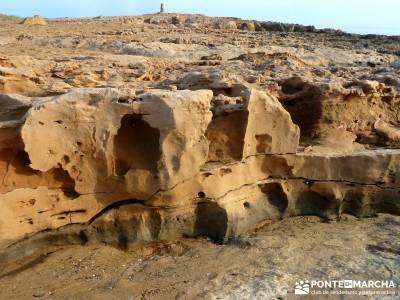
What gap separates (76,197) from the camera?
14.9 feet

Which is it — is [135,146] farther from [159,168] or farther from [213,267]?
[213,267]

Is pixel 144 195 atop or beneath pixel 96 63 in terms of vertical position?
beneath

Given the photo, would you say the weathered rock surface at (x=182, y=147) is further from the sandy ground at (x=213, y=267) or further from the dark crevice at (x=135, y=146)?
the sandy ground at (x=213, y=267)

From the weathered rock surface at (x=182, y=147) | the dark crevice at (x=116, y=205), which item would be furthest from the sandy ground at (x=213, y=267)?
the dark crevice at (x=116, y=205)

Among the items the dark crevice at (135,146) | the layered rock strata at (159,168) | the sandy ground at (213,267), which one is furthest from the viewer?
the dark crevice at (135,146)

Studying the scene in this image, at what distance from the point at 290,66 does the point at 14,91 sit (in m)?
3.59

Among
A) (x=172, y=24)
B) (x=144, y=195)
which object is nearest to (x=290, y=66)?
(x=144, y=195)

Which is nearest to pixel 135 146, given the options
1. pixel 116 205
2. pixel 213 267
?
pixel 116 205

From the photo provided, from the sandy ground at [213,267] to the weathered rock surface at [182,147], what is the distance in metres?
0.17

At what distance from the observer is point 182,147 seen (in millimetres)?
4578

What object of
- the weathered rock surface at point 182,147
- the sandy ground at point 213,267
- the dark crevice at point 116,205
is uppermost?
the weathered rock surface at point 182,147

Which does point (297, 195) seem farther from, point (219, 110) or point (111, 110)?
point (111, 110)

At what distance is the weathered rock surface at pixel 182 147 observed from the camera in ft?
14.1

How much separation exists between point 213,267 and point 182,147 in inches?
44.7
